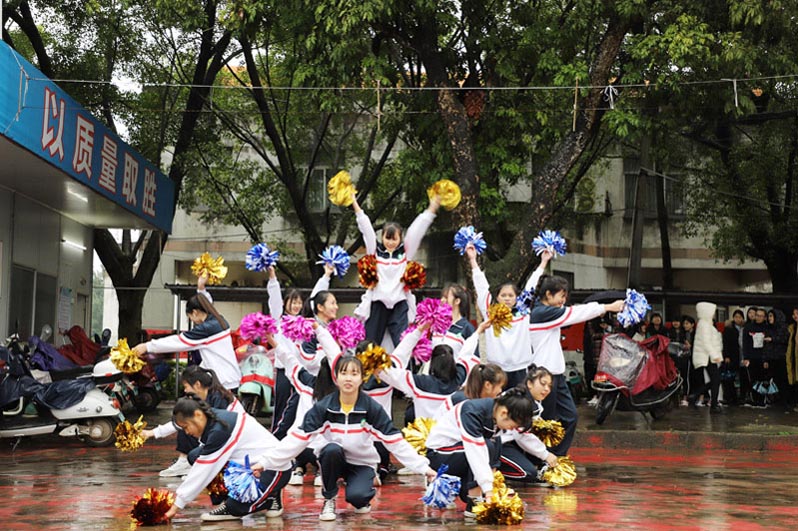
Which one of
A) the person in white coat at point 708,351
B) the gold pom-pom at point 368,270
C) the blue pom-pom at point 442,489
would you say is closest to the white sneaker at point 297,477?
the gold pom-pom at point 368,270

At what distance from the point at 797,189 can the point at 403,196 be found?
9.60 metres

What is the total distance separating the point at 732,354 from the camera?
2002 centimetres

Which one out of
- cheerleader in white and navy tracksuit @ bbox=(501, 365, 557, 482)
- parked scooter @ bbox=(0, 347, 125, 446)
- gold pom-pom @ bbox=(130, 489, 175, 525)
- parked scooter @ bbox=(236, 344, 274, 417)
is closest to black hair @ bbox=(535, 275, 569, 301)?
cheerleader in white and navy tracksuit @ bbox=(501, 365, 557, 482)

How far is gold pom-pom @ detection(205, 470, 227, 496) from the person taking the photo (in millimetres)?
7895

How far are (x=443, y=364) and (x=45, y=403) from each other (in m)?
6.04

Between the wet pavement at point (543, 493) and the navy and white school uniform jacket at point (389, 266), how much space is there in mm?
1614

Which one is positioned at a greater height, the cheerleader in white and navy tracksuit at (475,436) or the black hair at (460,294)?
the black hair at (460,294)

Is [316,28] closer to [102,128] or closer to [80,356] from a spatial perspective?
[102,128]

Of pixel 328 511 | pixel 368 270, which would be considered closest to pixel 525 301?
pixel 368 270

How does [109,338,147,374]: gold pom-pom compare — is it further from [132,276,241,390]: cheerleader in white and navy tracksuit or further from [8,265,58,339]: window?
[8,265,58,339]: window

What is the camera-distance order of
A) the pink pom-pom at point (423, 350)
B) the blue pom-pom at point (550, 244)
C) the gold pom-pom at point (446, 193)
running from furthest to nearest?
the blue pom-pom at point (550, 244) → the gold pom-pom at point (446, 193) → the pink pom-pom at point (423, 350)

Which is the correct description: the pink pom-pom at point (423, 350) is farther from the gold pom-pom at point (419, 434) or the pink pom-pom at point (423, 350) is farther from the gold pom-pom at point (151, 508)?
Answer: the gold pom-pom at point (151, 508)

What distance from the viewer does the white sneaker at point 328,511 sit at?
7793mm

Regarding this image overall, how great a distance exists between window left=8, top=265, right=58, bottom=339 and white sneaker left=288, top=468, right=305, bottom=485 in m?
8.05
